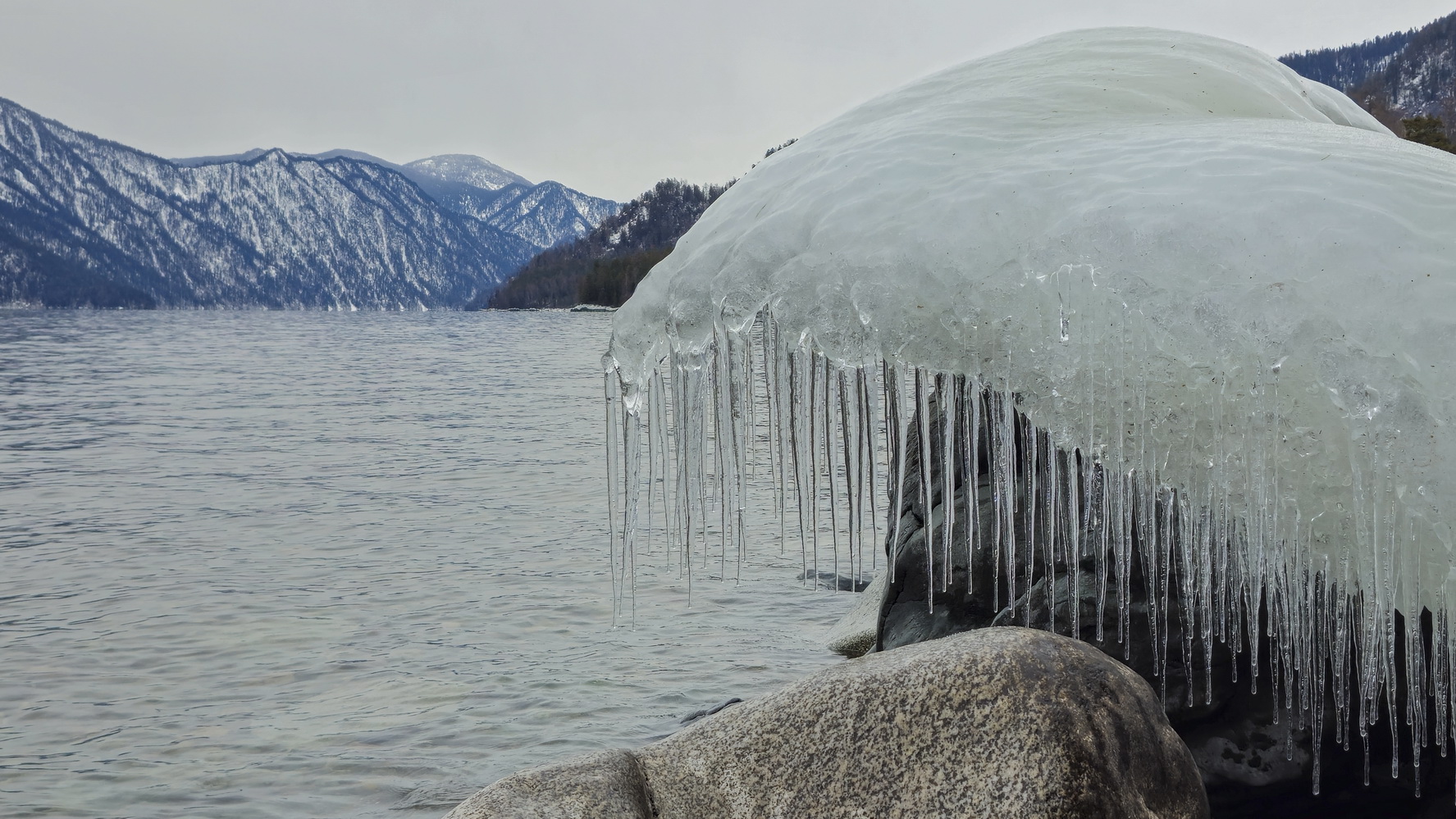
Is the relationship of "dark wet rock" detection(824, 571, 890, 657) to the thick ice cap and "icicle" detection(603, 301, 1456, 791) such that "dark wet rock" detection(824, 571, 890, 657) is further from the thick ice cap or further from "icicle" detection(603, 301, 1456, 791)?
the thick ice cap

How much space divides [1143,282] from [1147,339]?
248 mm

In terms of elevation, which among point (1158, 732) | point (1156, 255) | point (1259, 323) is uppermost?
point (1156, 255)

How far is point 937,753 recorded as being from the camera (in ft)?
13.9

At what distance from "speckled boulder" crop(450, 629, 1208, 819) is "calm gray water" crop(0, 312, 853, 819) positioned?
3.33 m

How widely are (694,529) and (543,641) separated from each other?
6.05m

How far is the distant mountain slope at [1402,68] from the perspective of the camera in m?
115

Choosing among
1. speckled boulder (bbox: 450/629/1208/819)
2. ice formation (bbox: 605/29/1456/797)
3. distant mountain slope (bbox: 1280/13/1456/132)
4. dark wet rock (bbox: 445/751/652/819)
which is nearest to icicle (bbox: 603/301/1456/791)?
ice formation (bbox: 605/29/1456/797)

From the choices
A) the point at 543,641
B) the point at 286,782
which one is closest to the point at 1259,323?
the point at 286,782

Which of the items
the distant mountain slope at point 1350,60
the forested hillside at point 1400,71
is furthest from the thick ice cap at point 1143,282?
the distant mountain slope at point 1350,60

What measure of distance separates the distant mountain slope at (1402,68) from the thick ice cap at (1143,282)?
90.7 m

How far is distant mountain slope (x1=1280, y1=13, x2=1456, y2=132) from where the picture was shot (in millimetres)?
114575

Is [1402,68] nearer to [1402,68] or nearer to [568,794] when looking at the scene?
[1402,68]

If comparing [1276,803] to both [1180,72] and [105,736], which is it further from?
[105,736]

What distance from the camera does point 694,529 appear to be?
1677cm
